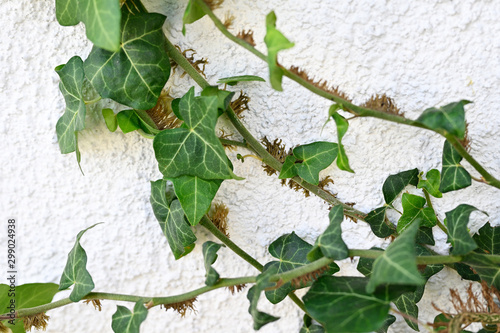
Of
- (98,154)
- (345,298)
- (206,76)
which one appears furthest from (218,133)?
(345,298)

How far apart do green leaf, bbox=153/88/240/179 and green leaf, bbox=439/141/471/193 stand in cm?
26

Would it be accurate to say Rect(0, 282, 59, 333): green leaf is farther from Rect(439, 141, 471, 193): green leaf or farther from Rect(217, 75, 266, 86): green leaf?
Rect(439, 141, 471, 193): green leaf

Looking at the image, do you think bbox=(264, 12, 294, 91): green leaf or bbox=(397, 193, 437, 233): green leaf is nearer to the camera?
bbox=(264, 12, 294, 91): green leaf

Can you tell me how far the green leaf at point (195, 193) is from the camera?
22.3 inches

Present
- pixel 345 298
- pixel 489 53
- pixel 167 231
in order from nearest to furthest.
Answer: pixel 345 298 → pixel 489 53 → pixel 167 231

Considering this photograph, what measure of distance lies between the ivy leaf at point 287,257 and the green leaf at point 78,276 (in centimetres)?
24

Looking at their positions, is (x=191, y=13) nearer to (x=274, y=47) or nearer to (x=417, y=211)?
(x=274, y=47)

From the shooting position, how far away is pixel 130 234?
0.69 m

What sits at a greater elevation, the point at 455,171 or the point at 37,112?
the point at 37,112

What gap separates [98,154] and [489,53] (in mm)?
566

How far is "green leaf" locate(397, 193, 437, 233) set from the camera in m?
0.58

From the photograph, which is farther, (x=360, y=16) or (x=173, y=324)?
(x=173, y=324)

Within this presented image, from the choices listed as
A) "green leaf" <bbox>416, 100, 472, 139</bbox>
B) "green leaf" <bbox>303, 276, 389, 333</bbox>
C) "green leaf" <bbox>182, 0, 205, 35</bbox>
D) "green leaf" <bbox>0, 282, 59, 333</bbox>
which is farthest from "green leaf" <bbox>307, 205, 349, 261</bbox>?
"green leaf" <bbox>0, 282, 59, 333</bbox>

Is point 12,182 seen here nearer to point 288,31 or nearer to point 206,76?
point 206,76
